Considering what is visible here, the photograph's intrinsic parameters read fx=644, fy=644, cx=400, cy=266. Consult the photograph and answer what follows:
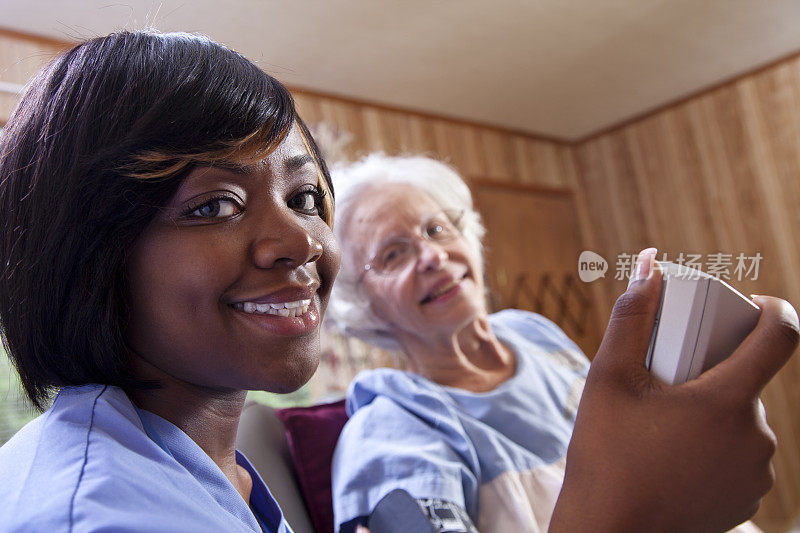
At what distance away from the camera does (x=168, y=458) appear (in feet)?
1.56

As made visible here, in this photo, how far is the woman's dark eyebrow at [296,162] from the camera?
61cm

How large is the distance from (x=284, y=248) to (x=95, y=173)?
0.51 ft

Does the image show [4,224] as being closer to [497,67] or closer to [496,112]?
[497,67]

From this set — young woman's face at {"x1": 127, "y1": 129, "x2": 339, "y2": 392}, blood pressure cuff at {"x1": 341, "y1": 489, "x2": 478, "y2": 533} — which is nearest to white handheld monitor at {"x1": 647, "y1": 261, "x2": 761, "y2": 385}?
young woman's face at {"x1": 127, "y1": 129, "x2": 339, "y2": 392}

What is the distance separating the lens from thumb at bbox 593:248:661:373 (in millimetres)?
508

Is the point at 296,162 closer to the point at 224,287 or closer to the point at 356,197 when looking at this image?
the point at 224,287

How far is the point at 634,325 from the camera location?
51 centimetres

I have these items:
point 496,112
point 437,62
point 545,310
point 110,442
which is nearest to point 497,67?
point 437,62

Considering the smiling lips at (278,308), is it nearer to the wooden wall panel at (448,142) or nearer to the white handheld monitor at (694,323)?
the white handheld monitor at (694,323)

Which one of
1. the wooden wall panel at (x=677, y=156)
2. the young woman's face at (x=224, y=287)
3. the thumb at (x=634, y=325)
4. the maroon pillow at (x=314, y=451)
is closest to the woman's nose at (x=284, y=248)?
the young woman's face at (x=224, y=287)

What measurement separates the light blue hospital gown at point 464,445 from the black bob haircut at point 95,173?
0.49 m

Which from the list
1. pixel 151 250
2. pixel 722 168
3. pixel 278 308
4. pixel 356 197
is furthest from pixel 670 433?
pixel 722 168

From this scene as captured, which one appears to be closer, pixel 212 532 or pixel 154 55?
pixel 212 532

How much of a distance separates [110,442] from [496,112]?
3579 mm
